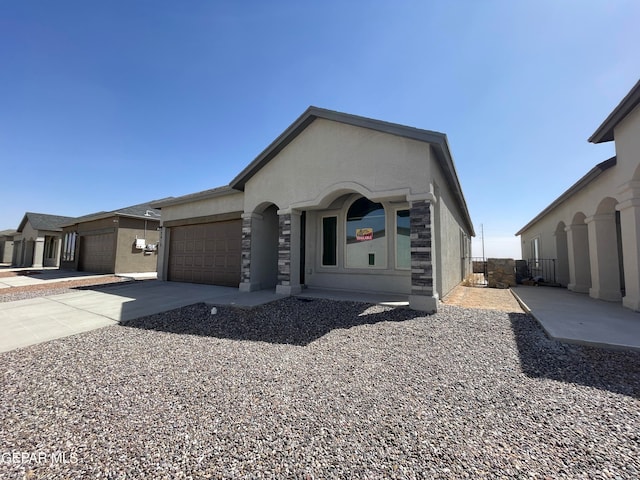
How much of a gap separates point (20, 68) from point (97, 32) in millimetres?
2805

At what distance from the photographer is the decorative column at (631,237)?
20.0ft

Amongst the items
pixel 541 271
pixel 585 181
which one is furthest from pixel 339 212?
pixel 541 271

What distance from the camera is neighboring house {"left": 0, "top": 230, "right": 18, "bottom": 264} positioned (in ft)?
104

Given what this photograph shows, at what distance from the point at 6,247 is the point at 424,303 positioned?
50441 mm

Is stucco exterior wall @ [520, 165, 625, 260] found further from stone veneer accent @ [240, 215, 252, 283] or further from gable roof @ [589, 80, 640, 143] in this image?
stone veneer accent @ [240, 215, 252, 283]

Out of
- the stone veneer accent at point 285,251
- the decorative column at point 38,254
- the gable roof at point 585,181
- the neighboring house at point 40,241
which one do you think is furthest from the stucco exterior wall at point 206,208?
the decorative column at point 38,254

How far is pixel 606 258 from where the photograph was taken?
26.3 ft

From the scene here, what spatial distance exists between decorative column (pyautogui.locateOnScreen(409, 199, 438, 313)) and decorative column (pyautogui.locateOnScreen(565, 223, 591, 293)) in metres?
7.94

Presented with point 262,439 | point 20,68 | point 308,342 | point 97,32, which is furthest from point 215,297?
point 20,68

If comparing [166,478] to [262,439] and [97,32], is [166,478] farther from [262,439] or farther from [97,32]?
[97,32]

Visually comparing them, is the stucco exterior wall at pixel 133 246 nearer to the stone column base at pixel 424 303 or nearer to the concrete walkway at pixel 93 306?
the concrete walkway at pixel 93 306

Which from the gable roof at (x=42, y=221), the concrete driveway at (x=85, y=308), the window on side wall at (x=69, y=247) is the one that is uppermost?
the gable roof at (x=42, y=221)

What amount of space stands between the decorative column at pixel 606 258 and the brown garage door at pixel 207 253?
12.2m

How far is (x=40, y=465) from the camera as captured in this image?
6.48 feet
